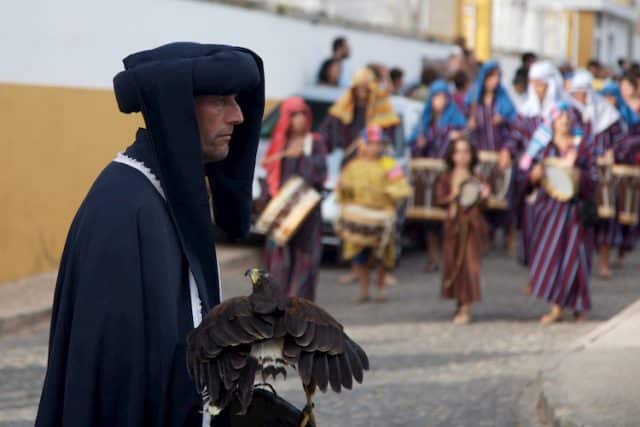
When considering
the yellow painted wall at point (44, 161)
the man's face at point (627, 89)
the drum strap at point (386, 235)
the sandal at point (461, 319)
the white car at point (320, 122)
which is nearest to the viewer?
the sandal at point (461, 319)

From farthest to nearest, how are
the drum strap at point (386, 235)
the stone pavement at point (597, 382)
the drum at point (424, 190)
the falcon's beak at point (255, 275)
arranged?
1. the drum at point (424, 190)
2. the drum strap at point (386, 235)
3. the stone pavement at point (597, 382)
4. the falcon's beak at point (255, 275)

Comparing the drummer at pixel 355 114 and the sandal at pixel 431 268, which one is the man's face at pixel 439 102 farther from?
the sandal at pixel 431 268

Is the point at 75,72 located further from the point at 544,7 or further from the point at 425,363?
the point at 544,7

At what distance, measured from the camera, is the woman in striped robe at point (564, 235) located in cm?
1234

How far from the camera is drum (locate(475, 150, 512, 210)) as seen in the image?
1752 cm

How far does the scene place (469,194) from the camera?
12.5m

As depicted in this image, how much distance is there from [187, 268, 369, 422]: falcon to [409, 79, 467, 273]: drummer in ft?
42.7

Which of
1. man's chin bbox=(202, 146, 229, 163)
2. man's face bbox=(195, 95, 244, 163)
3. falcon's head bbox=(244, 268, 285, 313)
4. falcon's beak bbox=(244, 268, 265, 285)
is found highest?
man's face bbox=(195, 95, 244, 163)

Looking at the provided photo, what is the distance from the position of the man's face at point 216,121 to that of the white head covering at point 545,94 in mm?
12238

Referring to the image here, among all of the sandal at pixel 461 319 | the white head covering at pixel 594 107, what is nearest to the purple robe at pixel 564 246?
the sandal at pixel 461 319

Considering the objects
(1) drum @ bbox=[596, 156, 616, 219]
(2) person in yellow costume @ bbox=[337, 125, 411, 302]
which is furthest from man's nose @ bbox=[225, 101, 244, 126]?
(1) drum @ bbox=[596, 156, 616, 219]

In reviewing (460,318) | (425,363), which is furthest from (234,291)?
(425,363)

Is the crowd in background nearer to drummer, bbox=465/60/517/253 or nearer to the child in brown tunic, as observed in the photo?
the child in brown tunic

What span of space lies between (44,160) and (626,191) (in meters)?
6.40
